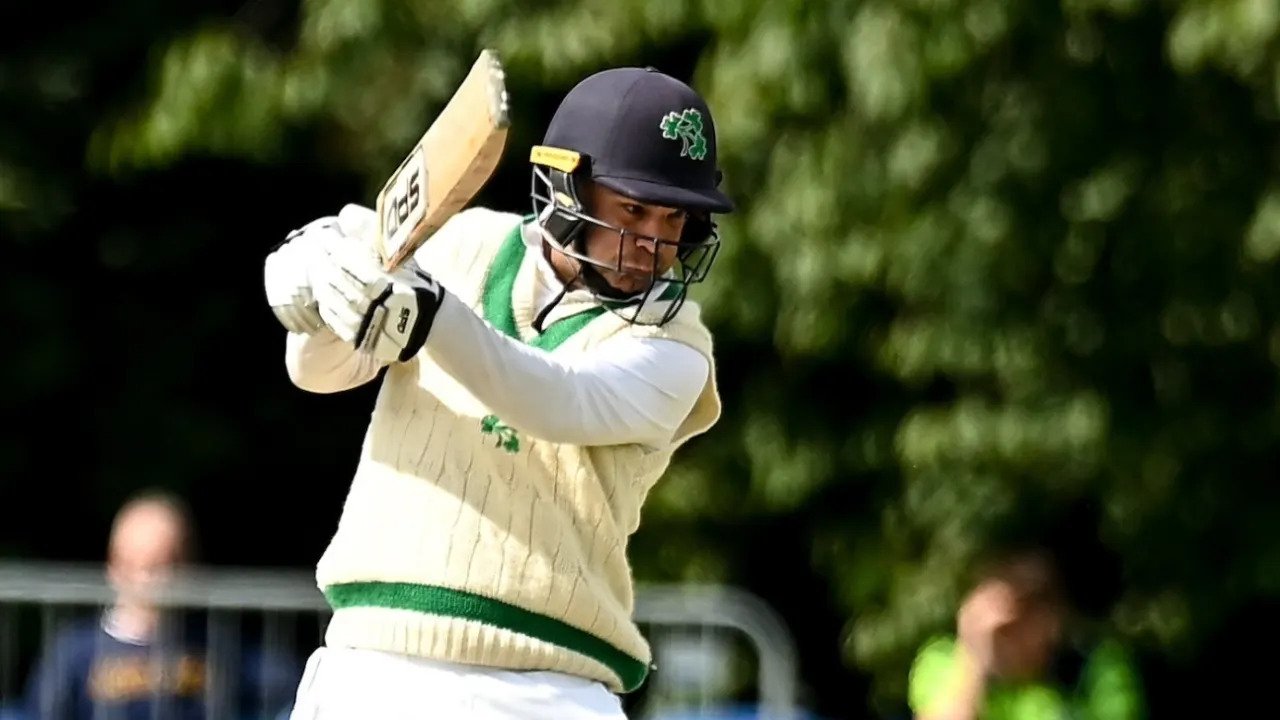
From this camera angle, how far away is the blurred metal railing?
7.77 metres

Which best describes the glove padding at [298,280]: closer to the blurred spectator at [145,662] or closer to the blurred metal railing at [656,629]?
the blurred spectator at [145,662]

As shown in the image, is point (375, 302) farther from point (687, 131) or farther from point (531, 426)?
point (687, 131)

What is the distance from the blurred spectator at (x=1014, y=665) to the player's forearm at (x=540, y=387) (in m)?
2.70

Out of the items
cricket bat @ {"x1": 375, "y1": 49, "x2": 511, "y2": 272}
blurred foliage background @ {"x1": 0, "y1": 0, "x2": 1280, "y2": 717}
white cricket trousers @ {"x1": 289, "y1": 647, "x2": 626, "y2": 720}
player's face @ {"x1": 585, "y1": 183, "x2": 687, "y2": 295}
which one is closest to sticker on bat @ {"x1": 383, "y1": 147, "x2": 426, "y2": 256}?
cricket bat @ {"x1": 375, "y1": 49, "x2": 511, "y2": 272}

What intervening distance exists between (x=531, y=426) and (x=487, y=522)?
0.19 meters

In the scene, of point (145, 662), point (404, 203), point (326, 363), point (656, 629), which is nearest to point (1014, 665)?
point (656, 629)

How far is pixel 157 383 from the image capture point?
10.6 meters

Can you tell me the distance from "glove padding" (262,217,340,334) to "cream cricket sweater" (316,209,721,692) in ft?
0.76

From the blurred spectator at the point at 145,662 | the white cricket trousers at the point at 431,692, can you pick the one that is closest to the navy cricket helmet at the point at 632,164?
the white cricket trousers at the point at 431,692

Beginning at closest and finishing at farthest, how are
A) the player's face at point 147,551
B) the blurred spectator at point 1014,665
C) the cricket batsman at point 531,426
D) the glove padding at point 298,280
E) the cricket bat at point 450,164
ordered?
the cricket bat at point 450,164, the glove padding at point 298,280, the cricket batsman at point 531,426, the blurred spectator at point 1014,665, the player's face at point 147,551

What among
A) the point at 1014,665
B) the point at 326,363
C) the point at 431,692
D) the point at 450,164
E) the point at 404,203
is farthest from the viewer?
the point at 1014,665

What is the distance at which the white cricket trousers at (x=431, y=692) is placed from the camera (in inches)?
146

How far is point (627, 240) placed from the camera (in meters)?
3.82

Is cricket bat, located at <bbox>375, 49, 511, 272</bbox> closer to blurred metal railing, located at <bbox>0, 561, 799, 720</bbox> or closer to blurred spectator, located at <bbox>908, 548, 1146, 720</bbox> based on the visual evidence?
blurred spectator, located at <bbox>908, 548, 1146, 720</bbox>
